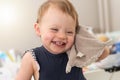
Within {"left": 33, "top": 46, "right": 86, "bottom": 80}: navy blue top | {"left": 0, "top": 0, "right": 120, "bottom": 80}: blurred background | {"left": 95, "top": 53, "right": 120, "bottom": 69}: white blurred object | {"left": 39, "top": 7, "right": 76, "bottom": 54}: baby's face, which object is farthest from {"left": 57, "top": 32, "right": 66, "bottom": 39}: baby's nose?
{"left": 0, "top": 0, "right": 120, "bottom": 80}: blurred background

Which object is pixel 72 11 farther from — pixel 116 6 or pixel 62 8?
pixel 116 6

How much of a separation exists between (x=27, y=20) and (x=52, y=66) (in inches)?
42.4

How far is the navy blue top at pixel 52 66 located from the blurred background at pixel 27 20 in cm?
95

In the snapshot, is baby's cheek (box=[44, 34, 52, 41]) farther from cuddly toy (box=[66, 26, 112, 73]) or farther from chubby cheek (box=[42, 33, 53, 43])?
cuddly toy (box=[66, 26, 112, 73])

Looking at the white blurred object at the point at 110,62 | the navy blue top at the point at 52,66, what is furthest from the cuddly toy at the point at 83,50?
the white blurred object at the point at 110,62

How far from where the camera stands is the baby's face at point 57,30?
0.73 m

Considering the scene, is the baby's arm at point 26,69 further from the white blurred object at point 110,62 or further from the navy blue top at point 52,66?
the white blurred object at point 110,62

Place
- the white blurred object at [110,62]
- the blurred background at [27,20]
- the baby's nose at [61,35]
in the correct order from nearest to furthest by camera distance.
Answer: the baby's nose at [61,35]
the white blurred object at [110,62]
the blurred background at [27,20]

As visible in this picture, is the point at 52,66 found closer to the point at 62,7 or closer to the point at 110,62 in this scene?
the point at 62,7

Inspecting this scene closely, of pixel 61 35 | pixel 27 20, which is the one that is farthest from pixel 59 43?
pixel 27 20

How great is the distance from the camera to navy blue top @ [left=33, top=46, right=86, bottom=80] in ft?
2.61

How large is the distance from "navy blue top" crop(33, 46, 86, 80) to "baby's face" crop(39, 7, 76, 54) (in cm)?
5

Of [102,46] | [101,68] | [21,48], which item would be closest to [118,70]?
[101,68]

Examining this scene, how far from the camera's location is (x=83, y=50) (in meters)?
0.82
